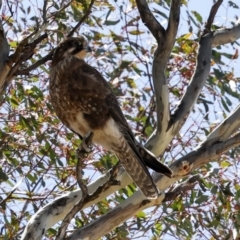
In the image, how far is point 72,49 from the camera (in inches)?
160

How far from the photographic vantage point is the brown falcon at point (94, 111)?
3787 mm

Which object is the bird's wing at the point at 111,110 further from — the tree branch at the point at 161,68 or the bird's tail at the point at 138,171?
the tree branch at the point at 161,68

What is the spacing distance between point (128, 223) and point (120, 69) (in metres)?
1.03

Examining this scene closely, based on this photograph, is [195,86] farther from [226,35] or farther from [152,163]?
[152,163]

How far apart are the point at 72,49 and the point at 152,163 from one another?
0.80m

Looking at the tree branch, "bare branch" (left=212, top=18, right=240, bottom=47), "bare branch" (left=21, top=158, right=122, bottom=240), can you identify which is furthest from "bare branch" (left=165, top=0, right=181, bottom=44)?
"bare branch" (left=21, top=158, right=122, bottom=240)

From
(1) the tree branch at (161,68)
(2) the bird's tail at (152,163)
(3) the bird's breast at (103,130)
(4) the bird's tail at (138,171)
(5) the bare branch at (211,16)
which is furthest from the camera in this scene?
(5) the bare branch at (211,16)

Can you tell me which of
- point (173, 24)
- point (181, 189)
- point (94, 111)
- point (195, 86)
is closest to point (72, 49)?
point (94, 111)

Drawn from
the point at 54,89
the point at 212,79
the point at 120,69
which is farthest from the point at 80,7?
the point at 54,89

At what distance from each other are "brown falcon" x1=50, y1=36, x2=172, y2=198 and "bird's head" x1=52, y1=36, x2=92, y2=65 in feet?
0.30

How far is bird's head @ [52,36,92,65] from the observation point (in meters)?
4.02

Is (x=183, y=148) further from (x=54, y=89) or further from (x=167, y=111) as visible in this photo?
A: (x=54, y=89)

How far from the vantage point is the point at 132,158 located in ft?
12.4

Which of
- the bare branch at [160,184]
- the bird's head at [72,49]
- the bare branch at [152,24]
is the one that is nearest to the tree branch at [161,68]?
the bare branch at [152,24]
